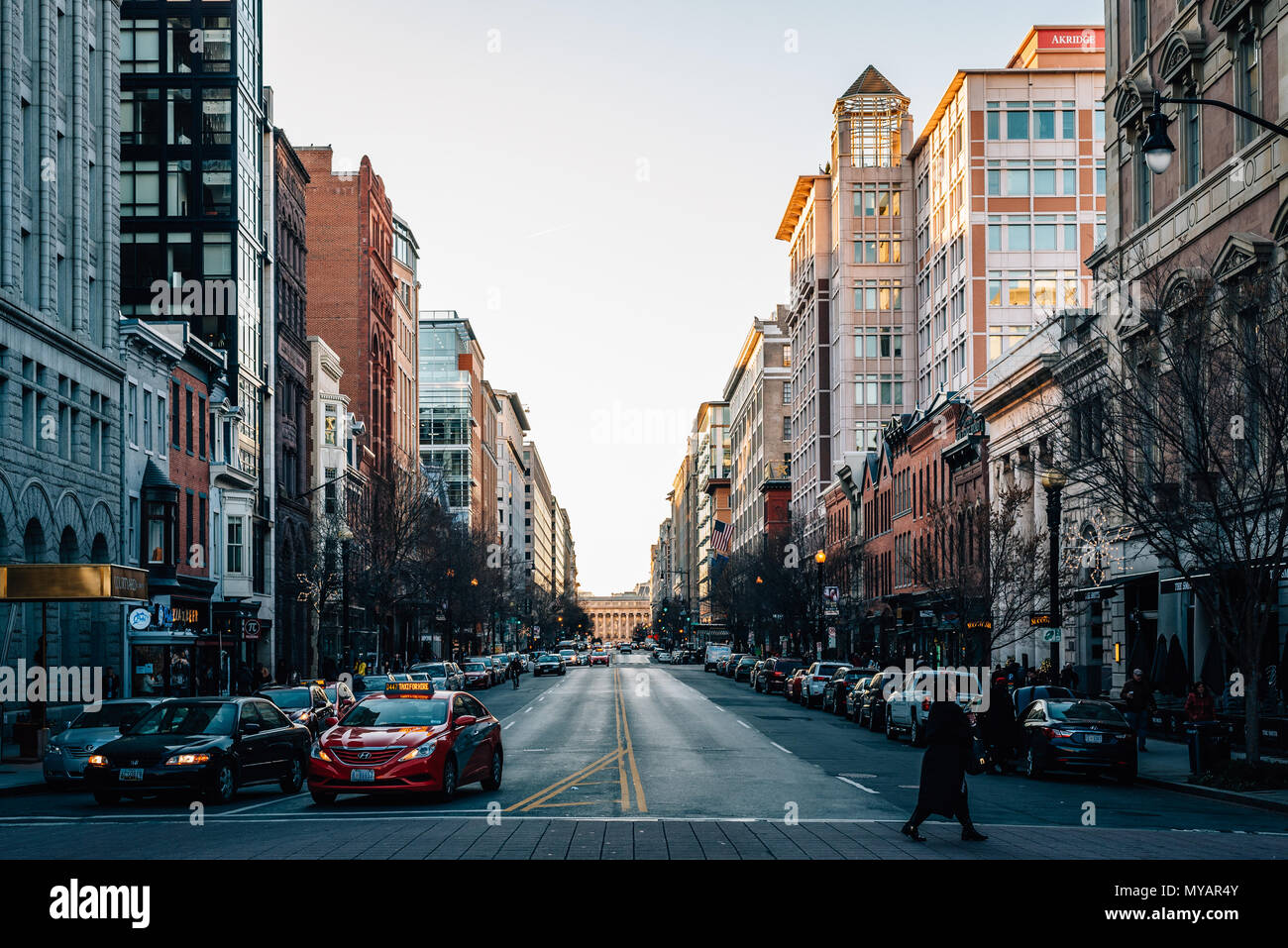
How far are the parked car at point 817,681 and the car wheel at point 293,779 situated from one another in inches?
1202

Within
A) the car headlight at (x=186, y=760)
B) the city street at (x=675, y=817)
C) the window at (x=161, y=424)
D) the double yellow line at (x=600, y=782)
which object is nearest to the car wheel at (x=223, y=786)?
the car headlight at (x=186, y=760)

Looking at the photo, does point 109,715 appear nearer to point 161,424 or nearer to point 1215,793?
point 1215,793

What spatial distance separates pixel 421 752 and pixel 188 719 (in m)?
3.90

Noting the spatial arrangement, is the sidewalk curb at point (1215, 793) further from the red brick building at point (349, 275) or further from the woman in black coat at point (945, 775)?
the red brick building at point (349, 275)

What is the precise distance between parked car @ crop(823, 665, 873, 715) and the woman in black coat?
102 ft

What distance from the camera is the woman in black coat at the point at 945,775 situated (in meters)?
15.1

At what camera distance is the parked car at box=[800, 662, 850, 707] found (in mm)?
52250

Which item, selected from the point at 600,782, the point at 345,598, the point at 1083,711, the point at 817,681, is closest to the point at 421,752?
the point at 600,782

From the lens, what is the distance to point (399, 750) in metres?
20.1

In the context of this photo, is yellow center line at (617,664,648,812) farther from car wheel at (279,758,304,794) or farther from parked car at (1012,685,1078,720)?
parked car at (1012,685,1078,720)

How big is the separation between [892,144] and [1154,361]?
81762 millimetres
